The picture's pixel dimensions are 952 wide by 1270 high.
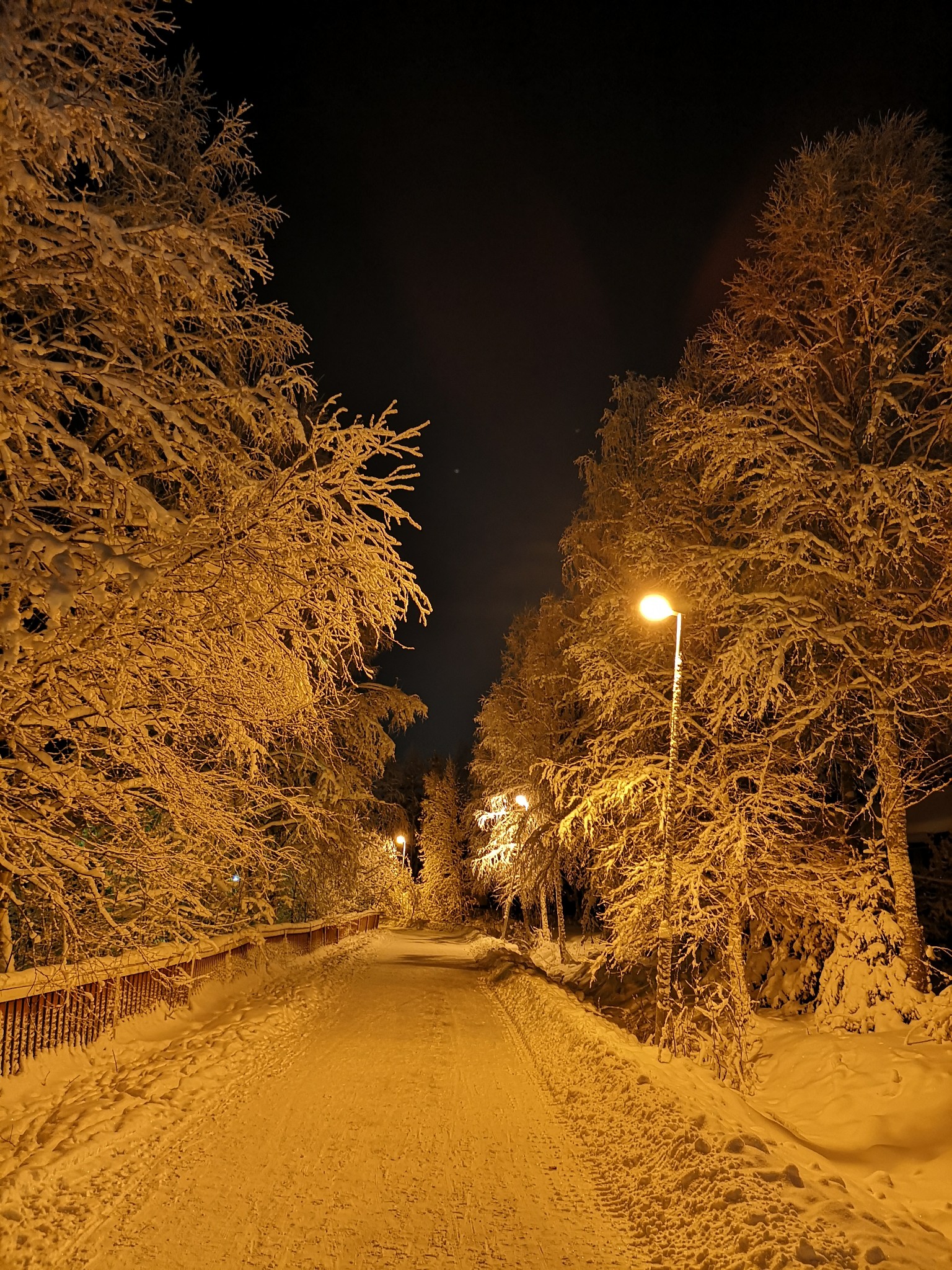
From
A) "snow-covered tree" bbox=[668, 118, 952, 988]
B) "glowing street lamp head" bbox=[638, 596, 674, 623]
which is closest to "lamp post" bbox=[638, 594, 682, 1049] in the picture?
"glowing street lamp head" bbox=[638, 596, 674, 623]

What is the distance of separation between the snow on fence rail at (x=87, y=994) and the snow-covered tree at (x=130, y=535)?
0.52 metres

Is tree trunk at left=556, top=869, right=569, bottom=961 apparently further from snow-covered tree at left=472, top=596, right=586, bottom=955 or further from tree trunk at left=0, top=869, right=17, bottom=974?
tree trunk at left=0, top=869, right=17, bottom=974

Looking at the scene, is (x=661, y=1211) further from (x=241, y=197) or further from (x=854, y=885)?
(x=241, y=197)

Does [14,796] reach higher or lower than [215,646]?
lower

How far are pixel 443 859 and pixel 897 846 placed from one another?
141ft

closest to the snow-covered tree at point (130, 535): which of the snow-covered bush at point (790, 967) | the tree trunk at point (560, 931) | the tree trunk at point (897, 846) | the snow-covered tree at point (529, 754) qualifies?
the tree trunk at point (897, 846)

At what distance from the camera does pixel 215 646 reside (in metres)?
5.54

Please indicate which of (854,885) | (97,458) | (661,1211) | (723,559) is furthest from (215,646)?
(854,885)

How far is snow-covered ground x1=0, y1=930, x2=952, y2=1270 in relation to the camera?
4582mm

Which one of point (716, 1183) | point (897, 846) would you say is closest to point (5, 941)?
point (716, 1183)

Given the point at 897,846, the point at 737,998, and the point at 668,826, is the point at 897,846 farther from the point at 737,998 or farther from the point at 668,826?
the point at 668,826

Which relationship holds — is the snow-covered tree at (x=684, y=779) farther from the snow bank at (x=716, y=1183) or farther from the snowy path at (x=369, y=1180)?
the snowy path at (x=369, y=1180)

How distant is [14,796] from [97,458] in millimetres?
2207

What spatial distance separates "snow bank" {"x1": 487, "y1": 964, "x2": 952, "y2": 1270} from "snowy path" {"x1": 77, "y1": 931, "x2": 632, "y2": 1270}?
0.99ft
